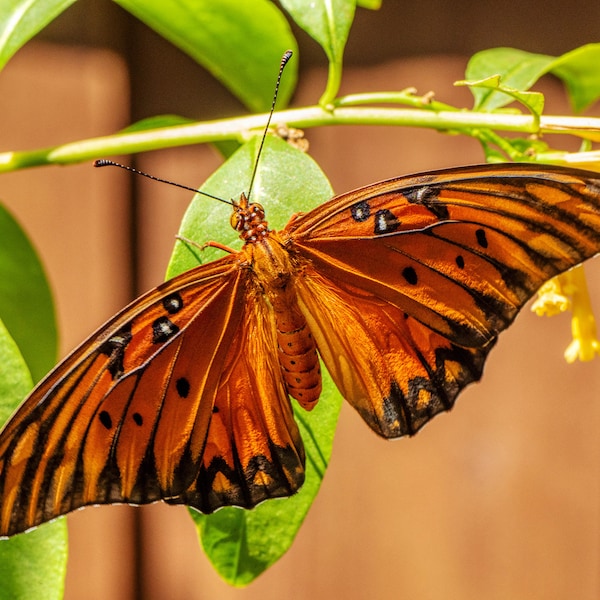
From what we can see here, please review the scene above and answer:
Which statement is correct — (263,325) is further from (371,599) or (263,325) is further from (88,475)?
(371,599)

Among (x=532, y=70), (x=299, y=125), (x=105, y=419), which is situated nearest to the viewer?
(x=105, y=419)

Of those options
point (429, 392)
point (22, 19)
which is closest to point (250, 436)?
point (429, 392)

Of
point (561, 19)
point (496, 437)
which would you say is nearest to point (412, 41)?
point (561, 19)

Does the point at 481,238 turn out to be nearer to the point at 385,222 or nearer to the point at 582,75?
the point at 385,222

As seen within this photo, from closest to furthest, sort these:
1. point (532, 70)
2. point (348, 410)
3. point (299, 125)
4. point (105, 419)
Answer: point (105, 419), point (299, 125), point (532, 70), point (348, 410)

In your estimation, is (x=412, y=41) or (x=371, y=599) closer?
(x=412, y=41)
